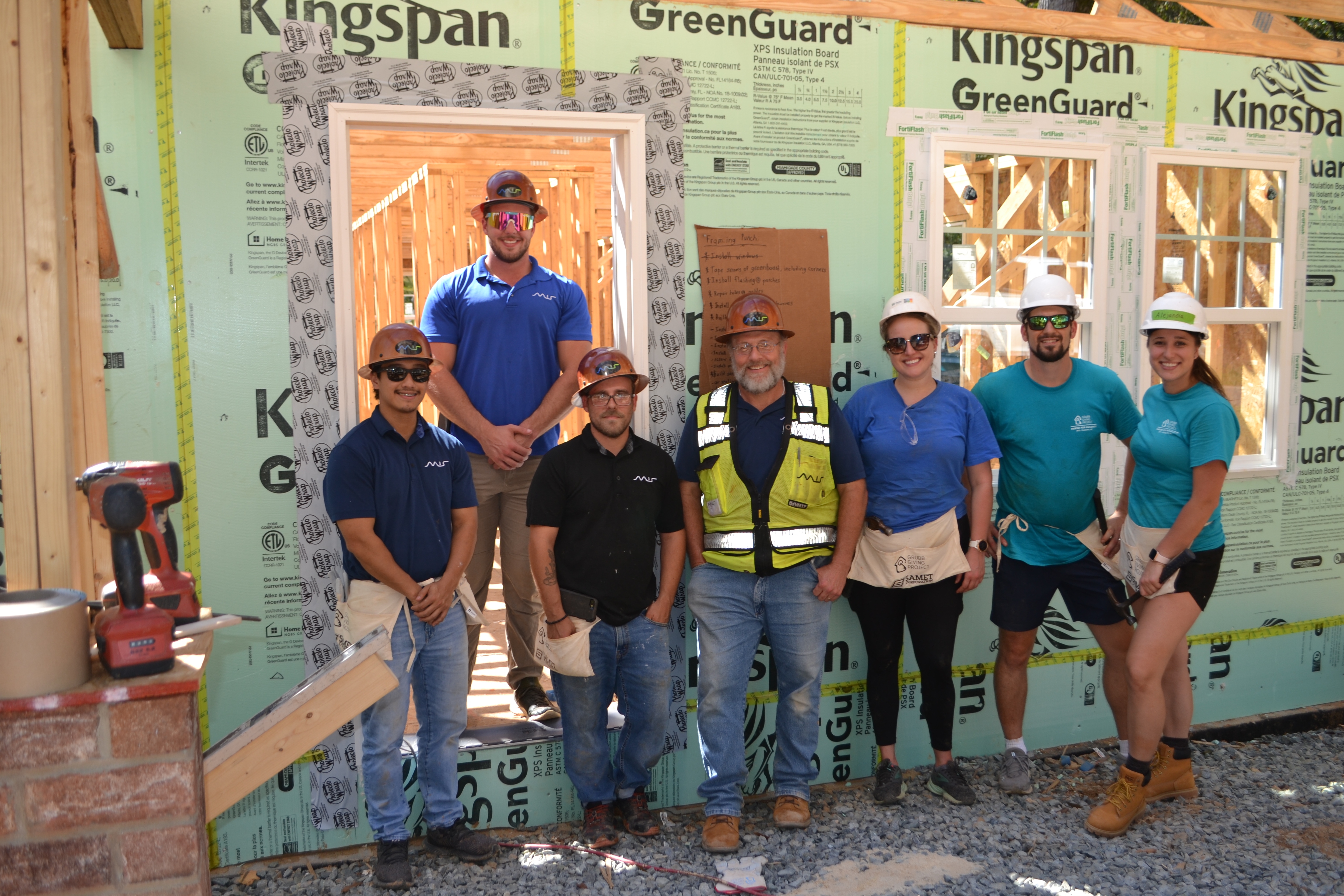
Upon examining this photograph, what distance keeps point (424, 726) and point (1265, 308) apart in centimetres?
442

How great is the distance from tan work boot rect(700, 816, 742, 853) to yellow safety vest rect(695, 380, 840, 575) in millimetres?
925

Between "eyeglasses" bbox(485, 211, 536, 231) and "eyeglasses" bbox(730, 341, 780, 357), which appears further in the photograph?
"eyeglasses" bbox(485, 211, 536, 231)

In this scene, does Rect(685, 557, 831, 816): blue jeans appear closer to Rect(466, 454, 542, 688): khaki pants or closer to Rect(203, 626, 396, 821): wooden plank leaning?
Rect(466, 454, 542, 688): khaki pants

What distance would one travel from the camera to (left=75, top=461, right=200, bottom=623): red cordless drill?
1.88m

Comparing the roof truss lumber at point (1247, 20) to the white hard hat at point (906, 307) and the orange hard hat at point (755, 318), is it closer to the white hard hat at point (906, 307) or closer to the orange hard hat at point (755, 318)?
the white hard hat at point (906, 307)

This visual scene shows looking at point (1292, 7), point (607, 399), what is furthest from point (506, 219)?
point (1292, 7)

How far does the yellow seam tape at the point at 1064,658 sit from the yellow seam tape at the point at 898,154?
172 centimetres

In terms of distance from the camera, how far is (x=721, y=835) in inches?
139

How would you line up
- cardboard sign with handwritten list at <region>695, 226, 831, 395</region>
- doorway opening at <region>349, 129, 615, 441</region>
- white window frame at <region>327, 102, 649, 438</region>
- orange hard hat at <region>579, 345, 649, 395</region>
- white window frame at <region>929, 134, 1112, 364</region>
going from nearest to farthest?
orange hard hat at <region>579, 345, 649, 395</region> → white window frame at <region>327, 102, 649, 438</region> → cardboard sign with handwritten list at <region>695, 226, 831, 395</region> → white window frame at <region>929, 134, 1112, 364</region> → doorway opening at <region>349, 129, 615, 441</region>

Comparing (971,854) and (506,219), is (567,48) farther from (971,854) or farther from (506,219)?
(971,854)

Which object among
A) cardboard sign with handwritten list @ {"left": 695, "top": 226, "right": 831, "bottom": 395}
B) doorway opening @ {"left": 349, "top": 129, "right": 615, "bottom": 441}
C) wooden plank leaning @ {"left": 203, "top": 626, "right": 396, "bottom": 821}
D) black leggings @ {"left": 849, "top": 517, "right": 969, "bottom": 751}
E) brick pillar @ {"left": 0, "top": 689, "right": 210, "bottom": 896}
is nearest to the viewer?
brick pillar @ {"left": 0, "top": 689, "right": 210, "bottom": 896}

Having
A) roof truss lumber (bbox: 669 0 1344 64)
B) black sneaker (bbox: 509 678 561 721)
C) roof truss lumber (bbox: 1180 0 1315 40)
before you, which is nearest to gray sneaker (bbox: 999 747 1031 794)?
black sneaker (bbox: 509 678 561 721)

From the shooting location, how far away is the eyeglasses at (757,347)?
3521mm

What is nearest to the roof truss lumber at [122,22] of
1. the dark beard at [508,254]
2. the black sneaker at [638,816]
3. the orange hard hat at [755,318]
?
the dark beard at [508,254]
